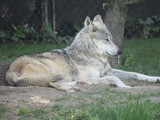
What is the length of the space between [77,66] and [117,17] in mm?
1716

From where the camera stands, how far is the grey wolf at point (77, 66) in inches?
273

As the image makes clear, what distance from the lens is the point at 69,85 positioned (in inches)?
266

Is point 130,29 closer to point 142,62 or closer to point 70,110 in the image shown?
point 142,62

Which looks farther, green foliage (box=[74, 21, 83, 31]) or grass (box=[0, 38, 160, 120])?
green foliage (box=[74, 21, 83, 31])

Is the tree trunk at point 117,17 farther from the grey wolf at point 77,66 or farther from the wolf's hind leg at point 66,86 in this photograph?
the wolf's hind leg at point 66,86

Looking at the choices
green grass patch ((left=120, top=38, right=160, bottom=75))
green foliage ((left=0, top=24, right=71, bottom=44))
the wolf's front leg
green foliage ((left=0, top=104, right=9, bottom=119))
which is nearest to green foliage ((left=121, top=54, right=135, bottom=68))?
green grass patch ((left=120, top=38, right=160, bottom=75))

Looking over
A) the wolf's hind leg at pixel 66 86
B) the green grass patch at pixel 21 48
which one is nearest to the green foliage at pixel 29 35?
the green grass patch at pixel 21 48

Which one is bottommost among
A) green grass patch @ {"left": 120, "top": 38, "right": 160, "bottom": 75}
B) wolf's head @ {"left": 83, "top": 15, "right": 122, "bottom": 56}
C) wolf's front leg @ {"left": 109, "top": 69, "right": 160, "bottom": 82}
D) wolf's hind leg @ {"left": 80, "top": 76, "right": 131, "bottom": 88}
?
green grass patch @ {"left": 120, "top": 38, "right": 160, "bottom": 75}

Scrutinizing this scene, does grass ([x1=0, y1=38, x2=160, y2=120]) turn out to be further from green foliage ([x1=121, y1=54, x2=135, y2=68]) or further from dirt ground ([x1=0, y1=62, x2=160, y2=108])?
green foliage ([x1=121, y1=54, x2=135, y2=68])

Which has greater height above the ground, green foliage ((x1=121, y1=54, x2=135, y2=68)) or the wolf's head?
the wolf's head

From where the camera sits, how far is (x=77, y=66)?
7500 millimetres

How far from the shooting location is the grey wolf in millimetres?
6941

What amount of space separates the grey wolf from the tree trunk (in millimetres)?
1014

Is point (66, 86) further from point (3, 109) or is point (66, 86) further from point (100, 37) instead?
point (3, 109)
